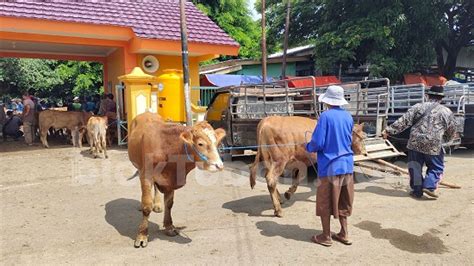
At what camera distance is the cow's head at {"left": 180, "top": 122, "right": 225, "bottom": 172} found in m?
3.77

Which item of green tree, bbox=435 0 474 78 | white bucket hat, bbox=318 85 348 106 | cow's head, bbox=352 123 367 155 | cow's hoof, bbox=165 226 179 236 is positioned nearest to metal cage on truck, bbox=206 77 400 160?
cow's head, bbox=352 123 367 155

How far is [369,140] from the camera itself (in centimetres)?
672

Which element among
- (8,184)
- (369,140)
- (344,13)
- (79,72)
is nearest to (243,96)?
(369,140)

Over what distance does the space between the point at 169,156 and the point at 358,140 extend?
3.16m

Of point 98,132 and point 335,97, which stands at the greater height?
point 335,97

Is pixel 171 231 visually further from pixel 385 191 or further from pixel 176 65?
pixel 176 65

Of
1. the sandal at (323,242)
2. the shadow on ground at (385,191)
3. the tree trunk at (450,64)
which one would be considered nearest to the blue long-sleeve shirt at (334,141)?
the sandal at (323,242)

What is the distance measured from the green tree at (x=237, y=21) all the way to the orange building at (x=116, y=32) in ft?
31.0

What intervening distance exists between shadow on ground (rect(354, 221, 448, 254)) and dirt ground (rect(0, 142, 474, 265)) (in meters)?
0.01

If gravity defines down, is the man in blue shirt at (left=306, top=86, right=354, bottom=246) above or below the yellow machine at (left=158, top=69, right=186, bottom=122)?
below

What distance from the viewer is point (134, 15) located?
37.0ft

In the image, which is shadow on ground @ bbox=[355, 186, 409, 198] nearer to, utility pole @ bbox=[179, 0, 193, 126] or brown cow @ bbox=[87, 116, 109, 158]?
utility pole @ bbox=[179, 0, 193, 126]

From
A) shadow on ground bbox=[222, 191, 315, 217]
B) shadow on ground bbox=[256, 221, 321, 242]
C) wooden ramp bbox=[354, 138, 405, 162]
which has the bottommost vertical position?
shadow on ground bbox=[256, 221, 321, 242]

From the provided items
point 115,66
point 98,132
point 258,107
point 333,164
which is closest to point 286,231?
point 333,164
